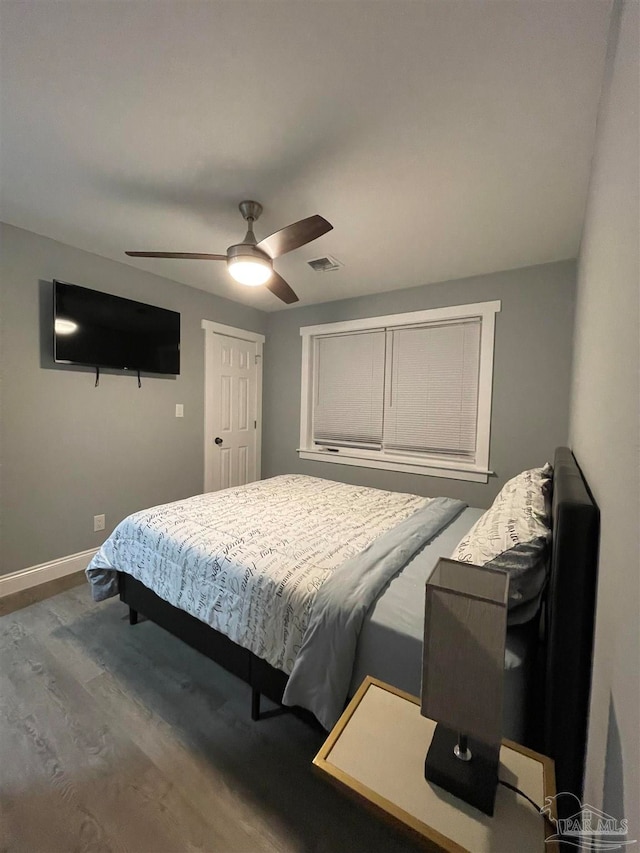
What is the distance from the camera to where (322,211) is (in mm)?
2098

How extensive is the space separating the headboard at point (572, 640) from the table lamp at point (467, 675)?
0.33 m

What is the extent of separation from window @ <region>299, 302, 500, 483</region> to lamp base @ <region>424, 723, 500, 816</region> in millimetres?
2614

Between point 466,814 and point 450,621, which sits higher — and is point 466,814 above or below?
below

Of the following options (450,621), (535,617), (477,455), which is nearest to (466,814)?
(450,621)

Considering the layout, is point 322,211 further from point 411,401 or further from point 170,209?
point 411,401

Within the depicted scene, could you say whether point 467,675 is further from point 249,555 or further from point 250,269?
point 250,269

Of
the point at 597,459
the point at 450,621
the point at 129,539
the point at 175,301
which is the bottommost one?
the point at 129,539

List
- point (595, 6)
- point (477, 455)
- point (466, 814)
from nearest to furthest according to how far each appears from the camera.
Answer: point (466, 814), point (595, 6), point (477, 455)

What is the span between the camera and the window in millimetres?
3102

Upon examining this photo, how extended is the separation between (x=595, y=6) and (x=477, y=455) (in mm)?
2635

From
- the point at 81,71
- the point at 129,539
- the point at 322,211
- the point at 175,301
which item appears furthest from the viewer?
the point at 175,301

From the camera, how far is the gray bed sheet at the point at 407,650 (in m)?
1.02

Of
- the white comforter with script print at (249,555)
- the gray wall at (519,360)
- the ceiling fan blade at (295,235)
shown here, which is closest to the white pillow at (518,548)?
the white comforter with script print at (249,555)

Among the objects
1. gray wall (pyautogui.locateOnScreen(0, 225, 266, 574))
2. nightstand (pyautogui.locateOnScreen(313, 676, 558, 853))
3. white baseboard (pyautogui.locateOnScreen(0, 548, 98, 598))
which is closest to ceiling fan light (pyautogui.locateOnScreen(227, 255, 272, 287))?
gray wall (pyautogui.locateOnScreen(0, 225, 266, 574))
